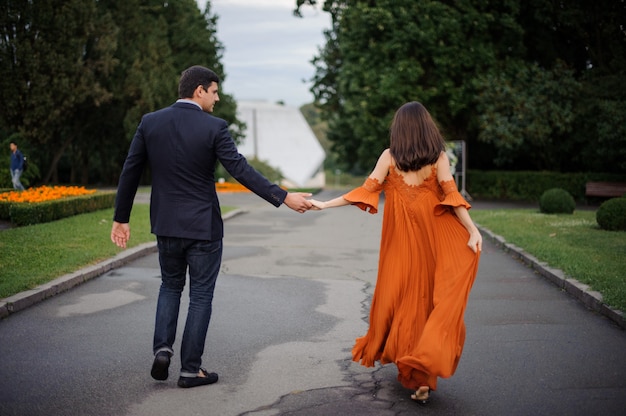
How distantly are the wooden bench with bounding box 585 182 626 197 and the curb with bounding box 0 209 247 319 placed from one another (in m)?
20.0

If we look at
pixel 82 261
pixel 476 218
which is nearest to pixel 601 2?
pixel 476 218

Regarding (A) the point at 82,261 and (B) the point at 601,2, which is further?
(B) the point at 601,2

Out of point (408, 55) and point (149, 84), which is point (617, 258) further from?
point (149, 84)

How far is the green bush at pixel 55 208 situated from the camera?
48.9 feet

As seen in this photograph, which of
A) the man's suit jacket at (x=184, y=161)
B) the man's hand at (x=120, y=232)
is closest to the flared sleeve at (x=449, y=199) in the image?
the man's suit jacket at (x=184, y=161)

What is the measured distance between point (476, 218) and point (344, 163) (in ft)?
95.8

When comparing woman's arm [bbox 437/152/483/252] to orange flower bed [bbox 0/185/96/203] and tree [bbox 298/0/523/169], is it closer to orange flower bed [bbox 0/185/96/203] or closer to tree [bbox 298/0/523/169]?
orange flower bed [bbox 0/185/96/203]

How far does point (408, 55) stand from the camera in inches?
1304

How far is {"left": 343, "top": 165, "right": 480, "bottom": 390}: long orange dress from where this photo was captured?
495 centimetres

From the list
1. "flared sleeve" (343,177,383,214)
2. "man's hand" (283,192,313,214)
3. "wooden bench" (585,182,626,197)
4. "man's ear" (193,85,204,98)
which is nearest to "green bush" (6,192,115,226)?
"man's hand" (283,192,313,214)

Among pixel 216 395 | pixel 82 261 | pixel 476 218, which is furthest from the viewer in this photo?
pixel 476 218

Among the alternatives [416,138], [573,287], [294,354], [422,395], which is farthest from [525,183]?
[422,395]

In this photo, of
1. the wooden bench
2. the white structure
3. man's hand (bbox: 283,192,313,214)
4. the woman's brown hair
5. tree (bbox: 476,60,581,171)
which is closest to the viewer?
the woman's brown hair

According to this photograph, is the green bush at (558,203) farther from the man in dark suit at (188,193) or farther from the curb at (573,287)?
the man in dark suit at (188,193)
